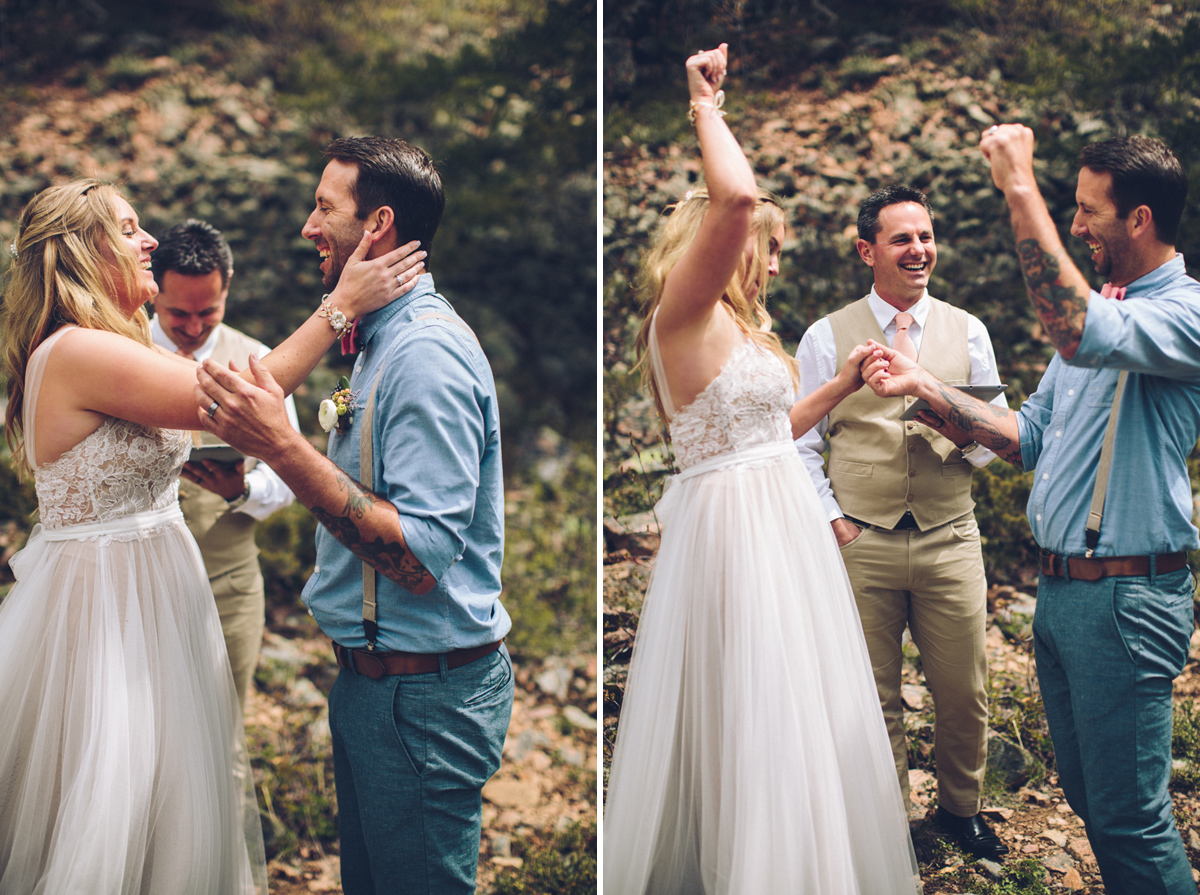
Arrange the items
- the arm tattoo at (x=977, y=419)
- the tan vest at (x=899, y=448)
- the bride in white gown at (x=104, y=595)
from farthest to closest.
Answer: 1. the tan vest at (x=899, y=448)
2. the arm tattoo at (x=977, y=419)
3. the bride in white gown at (x=104, y=595)

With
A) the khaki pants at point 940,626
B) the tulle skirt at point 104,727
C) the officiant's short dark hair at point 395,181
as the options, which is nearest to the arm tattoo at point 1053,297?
the khaki pants at point 940,626

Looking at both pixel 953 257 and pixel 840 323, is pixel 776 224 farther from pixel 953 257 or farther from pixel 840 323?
pixel 953 257

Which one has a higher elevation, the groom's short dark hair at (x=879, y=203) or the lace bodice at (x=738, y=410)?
the groom's short dark hair at (x=879, y=203)

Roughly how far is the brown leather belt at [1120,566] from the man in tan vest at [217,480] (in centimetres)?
295

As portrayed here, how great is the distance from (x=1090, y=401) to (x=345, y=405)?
2.25 m

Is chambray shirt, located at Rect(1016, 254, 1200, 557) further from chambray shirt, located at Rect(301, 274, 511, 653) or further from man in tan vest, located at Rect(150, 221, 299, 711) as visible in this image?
man in tan vest, located at Rect(150, 221, 299, 711)

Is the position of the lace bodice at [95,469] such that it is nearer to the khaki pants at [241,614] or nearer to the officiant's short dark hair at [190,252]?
the officiant's short dark hair at [190,252]

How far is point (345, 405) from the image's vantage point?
87.0 inches

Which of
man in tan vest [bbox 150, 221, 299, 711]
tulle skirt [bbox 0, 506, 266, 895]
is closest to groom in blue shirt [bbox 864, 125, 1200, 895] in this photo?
tulle skirt [bbox 0, 506, 266, 895]

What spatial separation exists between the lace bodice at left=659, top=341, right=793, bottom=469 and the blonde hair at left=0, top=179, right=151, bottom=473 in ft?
5.60

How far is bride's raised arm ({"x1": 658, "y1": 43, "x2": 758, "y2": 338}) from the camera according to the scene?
2.24 metres

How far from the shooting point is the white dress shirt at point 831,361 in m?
3.26

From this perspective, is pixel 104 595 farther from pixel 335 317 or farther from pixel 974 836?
pixel 974 836

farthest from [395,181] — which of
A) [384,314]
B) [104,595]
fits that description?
[104,595]
